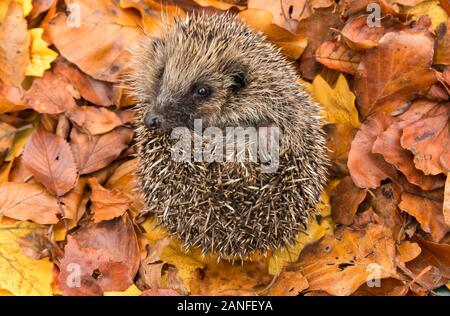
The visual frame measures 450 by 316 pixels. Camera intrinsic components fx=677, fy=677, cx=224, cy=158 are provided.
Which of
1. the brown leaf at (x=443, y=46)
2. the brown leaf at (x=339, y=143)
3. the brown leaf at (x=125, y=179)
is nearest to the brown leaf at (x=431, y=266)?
the brown leaf at (x=339, y=143)

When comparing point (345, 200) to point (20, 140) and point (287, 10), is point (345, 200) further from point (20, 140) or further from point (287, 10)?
point (20, 140)

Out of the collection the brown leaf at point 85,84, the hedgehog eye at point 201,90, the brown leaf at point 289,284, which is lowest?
the brown leaf at point 289,284

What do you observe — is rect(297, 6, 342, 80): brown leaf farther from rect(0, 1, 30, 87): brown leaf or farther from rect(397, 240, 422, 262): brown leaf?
rect(0, 1, 30, 87): brown leaf

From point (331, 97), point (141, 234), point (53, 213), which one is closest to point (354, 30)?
point (331, 97)

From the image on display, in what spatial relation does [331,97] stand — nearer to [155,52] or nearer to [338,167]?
[338,167]

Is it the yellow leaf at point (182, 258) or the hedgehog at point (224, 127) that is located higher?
the hedgehog at point (224, 127)

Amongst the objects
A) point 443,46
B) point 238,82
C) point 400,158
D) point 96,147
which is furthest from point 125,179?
point 443,46

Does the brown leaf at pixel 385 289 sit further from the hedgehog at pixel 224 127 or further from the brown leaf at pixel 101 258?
the brown leaf at pixel 101 258
